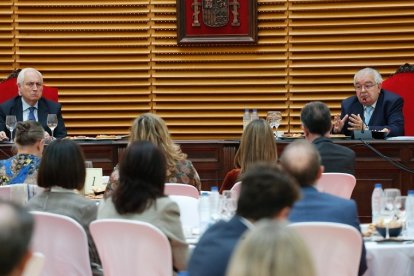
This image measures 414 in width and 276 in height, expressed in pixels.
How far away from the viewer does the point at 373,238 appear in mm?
4672

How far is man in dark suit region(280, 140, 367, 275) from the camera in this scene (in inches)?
158

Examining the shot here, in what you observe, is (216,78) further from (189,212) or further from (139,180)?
(139,180)

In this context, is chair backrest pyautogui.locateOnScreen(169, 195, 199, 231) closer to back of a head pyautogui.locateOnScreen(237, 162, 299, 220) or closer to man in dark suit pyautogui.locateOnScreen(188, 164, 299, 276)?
man in dark suit pyautogui.locateOnScreen(188, 164, 299, 276)

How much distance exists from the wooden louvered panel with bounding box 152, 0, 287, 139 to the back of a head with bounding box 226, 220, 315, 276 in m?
8.37

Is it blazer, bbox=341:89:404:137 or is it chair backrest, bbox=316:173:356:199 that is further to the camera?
blazer, bbox=341:89:404:137

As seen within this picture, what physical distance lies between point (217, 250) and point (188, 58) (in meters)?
7.51

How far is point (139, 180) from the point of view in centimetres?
425

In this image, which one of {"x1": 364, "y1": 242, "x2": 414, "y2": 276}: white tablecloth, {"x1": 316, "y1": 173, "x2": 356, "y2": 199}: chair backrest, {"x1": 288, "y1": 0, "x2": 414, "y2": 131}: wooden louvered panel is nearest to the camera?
{"x1": 364, "y1": 242, "x2": 414, "y2": 276}: white tablecloth

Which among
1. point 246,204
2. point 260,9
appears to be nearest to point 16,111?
point 260,9

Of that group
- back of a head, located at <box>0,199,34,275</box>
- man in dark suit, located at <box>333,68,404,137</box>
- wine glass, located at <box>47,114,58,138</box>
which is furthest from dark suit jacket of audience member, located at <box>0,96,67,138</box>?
back of a head, located at <box>0,199,34,275</box>

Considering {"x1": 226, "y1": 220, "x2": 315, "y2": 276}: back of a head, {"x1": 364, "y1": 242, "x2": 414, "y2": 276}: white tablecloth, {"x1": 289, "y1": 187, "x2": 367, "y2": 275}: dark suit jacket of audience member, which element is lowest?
{"x1": 364, "y1": 242, "x2": 414, "y2": 276}: white tablecloth

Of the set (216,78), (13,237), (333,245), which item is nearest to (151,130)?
(333,245)

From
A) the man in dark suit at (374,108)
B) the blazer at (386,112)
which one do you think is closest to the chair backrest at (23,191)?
the man in dark suit at (374,108)

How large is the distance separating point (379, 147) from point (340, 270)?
13.1 ft
